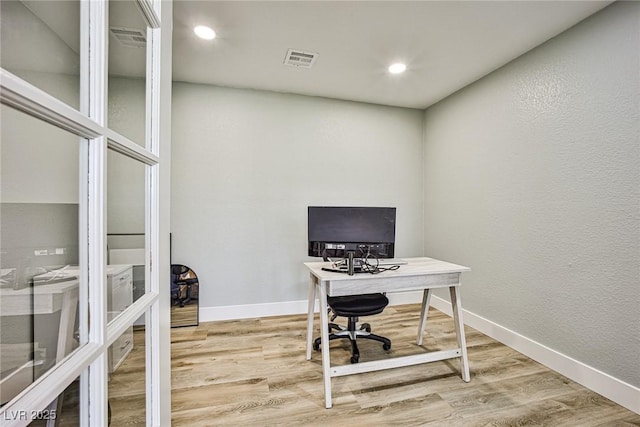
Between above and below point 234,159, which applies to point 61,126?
below

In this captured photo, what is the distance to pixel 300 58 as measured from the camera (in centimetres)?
241

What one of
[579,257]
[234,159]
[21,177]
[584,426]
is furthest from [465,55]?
[21,177]

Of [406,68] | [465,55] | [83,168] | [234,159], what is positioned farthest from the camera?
[234,159]

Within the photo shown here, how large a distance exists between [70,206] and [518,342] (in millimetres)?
3120

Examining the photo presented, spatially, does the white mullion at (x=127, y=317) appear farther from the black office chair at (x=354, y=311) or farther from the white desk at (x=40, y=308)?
the black office chair at (x=354, y=311)

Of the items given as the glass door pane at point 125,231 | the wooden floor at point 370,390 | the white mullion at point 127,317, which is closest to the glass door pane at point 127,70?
the glass door pane at point 125,231

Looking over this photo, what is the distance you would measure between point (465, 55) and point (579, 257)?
1.83 meters

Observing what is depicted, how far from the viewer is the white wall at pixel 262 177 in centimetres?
290

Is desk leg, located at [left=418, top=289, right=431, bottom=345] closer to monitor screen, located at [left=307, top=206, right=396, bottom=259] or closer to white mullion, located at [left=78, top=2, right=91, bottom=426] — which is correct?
monitor screen, located at [left=307, top=206, right=396, bottom=259]

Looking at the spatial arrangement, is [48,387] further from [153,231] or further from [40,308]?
[153,231]

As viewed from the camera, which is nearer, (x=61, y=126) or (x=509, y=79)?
(x=61, y=126)

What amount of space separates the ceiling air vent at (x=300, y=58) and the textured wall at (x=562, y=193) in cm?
175

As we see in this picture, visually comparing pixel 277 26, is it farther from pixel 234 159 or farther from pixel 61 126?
pixel 61 126

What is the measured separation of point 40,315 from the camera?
534 mm
